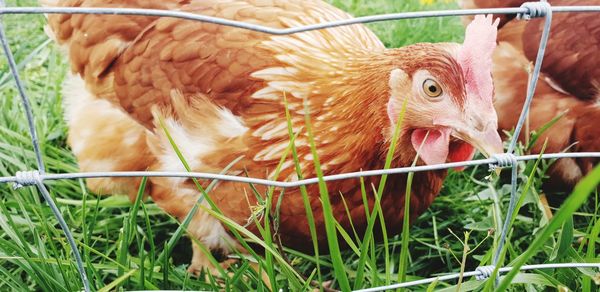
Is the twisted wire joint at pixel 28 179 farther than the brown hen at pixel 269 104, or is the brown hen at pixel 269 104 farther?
the brown hen at pixel 269 104

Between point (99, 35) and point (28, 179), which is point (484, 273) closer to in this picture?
point (28, 179)

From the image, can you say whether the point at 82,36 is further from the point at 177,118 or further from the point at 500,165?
the point at 500,165

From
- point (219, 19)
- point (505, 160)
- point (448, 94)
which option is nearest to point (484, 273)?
point (505, 160)

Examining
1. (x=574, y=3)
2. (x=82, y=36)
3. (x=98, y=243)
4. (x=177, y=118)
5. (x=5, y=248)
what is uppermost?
(x=574, y=3)

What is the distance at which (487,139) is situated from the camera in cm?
Result: 110

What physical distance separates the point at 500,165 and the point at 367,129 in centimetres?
37

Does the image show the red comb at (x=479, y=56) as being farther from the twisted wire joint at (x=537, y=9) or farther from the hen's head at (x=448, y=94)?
the twisted wire joint at (x=537, y=9)

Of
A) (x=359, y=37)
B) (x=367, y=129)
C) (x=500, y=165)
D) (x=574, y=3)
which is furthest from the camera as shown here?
(x=574, y=3)

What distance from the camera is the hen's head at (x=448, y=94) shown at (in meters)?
1.10

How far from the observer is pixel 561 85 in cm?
165

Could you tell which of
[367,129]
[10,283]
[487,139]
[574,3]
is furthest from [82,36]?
[574,3]

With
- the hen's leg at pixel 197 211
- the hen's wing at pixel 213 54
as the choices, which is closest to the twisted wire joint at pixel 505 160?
the hen's wing at pixel 213 54

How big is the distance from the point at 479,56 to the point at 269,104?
44 centimetres

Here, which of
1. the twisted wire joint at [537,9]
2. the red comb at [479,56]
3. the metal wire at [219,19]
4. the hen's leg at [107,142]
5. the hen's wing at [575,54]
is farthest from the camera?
the hen's wing at [575,54]
